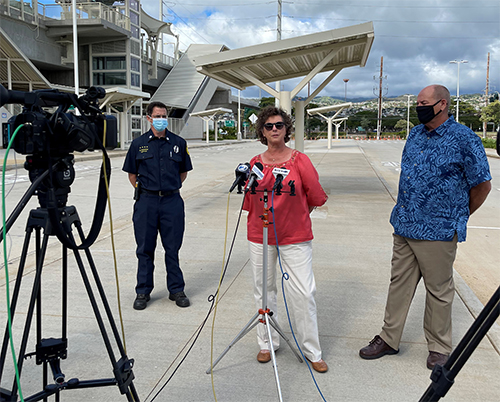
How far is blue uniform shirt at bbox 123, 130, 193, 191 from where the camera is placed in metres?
4.68

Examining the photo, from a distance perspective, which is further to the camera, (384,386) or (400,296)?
(400,296)

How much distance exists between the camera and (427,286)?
3598 mm

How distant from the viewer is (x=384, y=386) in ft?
10.9

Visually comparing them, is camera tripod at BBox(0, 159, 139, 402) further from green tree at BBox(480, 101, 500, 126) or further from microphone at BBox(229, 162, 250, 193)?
green tree at BBox(480, 101, 500, 126)

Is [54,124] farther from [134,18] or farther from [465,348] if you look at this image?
[134,18]

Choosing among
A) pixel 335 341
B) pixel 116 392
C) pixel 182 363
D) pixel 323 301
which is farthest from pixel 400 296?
pixel 116 392

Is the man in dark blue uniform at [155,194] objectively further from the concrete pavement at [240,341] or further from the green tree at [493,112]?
the green tree at [493,112]

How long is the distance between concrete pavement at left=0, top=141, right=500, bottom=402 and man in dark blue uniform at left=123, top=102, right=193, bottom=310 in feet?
1.27

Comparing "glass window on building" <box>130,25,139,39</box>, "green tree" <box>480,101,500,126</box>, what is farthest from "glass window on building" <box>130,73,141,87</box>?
"green tree" <box>480,101,500,126</box>

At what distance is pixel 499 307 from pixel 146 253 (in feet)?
11.3

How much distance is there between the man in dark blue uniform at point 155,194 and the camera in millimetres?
4688

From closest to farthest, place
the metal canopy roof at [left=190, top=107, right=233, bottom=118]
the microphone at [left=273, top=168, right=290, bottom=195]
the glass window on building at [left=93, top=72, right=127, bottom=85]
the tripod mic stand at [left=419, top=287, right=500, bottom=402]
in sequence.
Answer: the tripod mic stand at [left=419, top=287, right=500, bottom=402] < the microphone at [left=273, top=168, right=290, bottom=195] < the glass window on building at [left=93, top=72, right=127, bottom=85] < the metal canopy roof at [left=190, top=107, right=233, bottom=118]

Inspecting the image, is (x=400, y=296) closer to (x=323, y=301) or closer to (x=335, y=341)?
(x=335, y=341)

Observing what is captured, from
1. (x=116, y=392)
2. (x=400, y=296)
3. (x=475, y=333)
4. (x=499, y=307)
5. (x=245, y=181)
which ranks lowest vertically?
(x=116, y=392)
